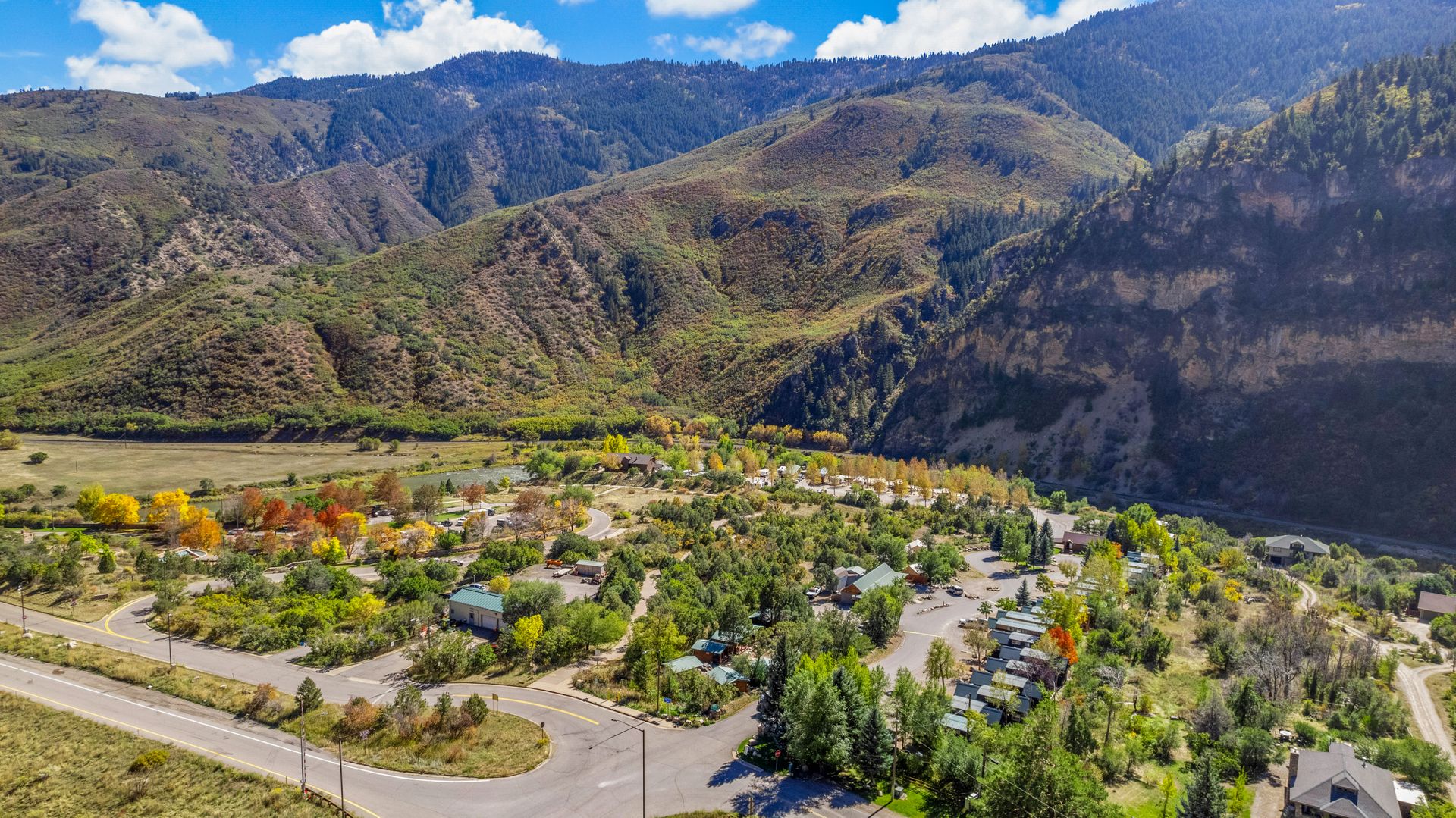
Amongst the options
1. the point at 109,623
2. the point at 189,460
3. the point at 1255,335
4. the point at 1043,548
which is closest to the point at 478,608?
the point at 109,623

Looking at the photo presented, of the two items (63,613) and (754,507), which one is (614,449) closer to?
(754,507)

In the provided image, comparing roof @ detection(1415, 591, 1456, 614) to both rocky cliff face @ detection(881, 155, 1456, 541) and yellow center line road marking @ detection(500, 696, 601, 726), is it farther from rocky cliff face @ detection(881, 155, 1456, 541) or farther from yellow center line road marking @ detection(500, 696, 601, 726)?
yellow center line road marking @ detection(500, 696, 601, 726)

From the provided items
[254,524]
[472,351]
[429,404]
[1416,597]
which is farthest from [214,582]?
[472,351]

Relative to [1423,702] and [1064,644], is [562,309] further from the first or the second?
[1423,702]

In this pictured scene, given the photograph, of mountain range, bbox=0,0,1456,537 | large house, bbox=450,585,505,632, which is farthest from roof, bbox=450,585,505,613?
mountain range, bbox=0,0,1456,537

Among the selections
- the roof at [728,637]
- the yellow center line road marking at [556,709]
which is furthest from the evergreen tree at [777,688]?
the roof at [728,637]
